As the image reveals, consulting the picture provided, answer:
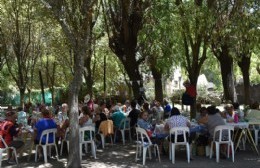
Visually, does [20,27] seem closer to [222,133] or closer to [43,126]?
[43,126]

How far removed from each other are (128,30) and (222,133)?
8565 mm

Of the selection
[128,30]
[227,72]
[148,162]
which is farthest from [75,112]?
[227,72]

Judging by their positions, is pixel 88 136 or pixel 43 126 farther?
pixel 88 136

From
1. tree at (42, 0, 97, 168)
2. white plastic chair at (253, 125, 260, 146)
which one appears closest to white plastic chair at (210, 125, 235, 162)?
white plastic chair at (253, 125, 260, 146)

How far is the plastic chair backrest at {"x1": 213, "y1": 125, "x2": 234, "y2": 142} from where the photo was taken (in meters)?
10.7

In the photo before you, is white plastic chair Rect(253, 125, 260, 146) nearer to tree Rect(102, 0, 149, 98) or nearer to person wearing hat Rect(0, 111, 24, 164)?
tree Rect(102, 0, 149, 98)

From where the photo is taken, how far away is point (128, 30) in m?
18.1

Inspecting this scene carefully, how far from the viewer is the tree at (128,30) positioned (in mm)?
18016

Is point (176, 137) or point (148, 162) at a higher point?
point (176, 137)

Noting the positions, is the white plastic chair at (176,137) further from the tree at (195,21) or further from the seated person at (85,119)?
the tree at (195,21)

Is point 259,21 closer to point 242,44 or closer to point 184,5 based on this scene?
point 184,5

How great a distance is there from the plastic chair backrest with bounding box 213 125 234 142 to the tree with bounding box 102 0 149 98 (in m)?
8.11

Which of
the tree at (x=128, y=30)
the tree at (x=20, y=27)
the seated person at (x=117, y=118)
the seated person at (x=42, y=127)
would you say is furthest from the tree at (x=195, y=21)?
the tree at (x=20, y=27)

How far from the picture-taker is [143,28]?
1850 centimetres
